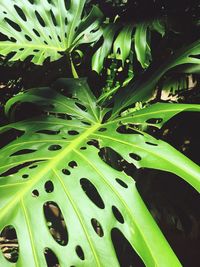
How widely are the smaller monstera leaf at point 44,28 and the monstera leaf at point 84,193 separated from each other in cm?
61

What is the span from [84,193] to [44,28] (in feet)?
3.40

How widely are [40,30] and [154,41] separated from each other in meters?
0.49

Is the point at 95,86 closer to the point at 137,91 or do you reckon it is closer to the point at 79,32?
the point at 79,32

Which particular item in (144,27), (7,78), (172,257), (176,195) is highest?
(144,27)

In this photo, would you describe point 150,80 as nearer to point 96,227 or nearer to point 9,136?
point 96,227

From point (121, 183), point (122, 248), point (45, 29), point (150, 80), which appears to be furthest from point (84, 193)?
point (45, 29)

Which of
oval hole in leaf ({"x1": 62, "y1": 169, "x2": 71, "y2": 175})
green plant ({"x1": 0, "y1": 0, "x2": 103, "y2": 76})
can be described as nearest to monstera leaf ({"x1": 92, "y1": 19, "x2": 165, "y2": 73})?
green plant ({"x1": 0, "y1": 0, "x2": 103, "y2": 76})

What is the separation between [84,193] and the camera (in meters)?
0.64

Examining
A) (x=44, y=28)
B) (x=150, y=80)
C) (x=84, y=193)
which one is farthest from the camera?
(x=44, y=28)

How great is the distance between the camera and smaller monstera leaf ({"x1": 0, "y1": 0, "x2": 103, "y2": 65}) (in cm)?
140

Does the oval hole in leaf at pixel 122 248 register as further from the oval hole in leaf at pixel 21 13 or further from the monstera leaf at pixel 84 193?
the oval hole in leaf at pixel 21 13

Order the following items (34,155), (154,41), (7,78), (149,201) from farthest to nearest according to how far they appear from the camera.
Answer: (7,78), (154,41), (149,201), (34,155)

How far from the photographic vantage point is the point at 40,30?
1489 millimetres

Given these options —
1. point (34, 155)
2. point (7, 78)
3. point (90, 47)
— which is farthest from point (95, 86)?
point (34, 155)
